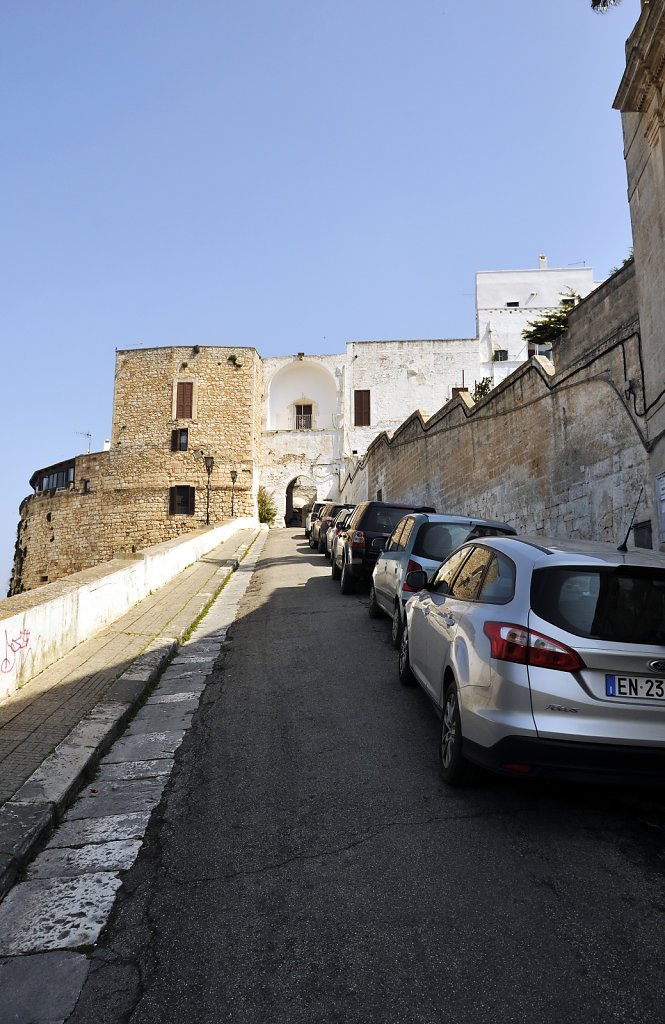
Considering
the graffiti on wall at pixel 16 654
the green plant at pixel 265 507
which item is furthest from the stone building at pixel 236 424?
the graffiti on wall at pixel 16 654

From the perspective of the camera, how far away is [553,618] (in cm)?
368

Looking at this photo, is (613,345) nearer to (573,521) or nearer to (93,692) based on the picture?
(573,521)

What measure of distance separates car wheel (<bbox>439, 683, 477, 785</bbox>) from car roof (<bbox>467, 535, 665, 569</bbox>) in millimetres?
957

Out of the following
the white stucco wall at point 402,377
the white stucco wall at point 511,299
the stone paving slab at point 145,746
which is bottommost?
the stone paving slab at point 145,746

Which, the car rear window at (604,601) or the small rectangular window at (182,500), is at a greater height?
the small rectangular window at (182,500)

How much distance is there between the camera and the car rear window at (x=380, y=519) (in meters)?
12.2

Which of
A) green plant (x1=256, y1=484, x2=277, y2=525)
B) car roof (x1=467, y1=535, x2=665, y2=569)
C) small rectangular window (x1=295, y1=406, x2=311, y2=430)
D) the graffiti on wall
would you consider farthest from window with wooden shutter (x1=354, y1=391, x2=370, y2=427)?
car roof (x1=467, y1=535, x2=665, y2=569)

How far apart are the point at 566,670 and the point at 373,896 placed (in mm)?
1397

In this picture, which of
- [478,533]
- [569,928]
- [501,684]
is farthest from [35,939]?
[478,533]

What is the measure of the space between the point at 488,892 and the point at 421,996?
A: 0.77 meters

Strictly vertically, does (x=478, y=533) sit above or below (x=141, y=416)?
below

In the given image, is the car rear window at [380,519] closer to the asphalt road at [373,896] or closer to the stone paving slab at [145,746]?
the asphalt road at [373,896]

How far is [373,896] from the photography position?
10.1ft

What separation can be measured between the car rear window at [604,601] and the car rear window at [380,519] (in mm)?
8297
